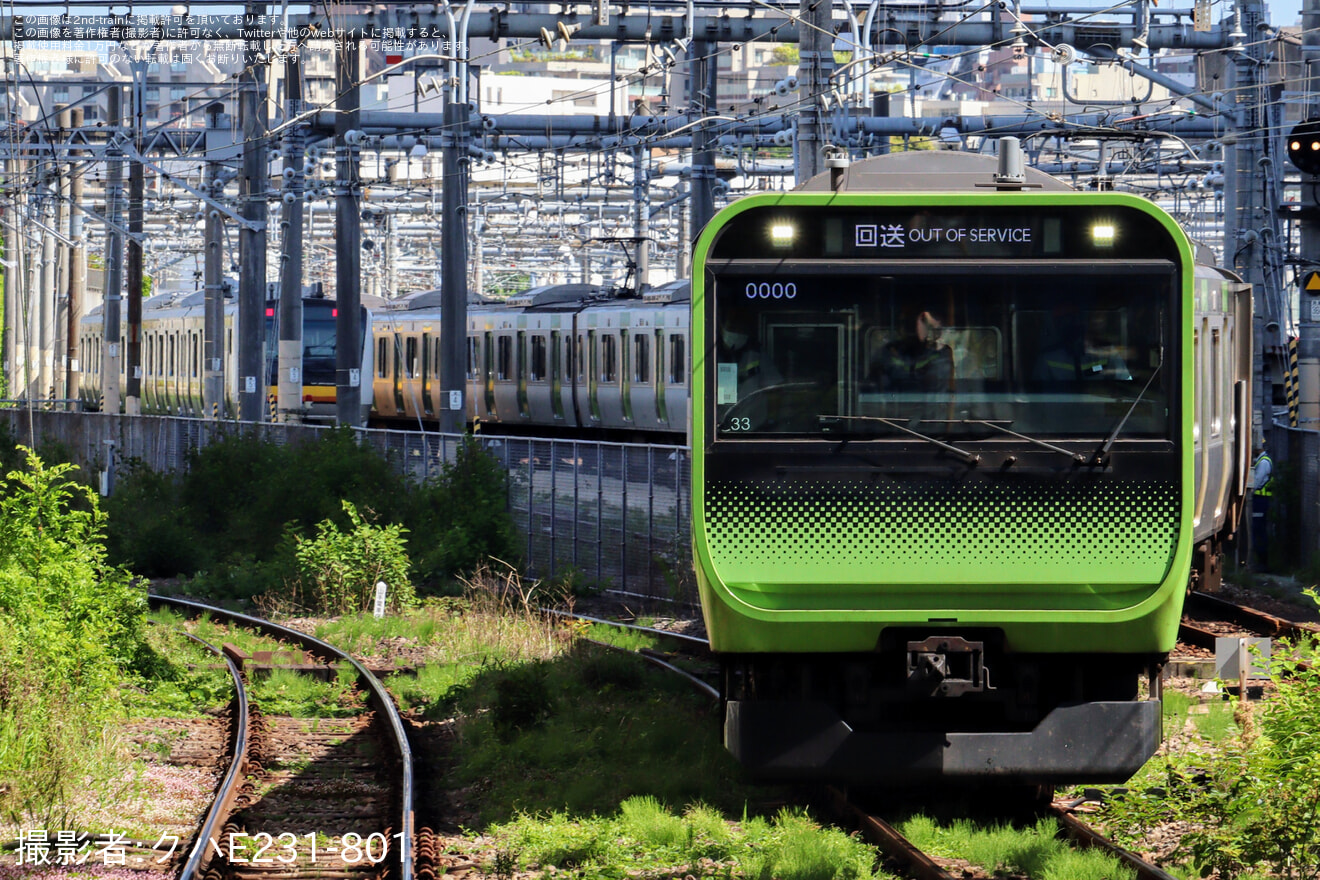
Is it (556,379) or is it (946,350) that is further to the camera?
(556,379)

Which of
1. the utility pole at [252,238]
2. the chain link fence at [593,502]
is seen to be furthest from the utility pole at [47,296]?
the chain link fence at [593,502]

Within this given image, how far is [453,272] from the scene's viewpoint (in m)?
25.5

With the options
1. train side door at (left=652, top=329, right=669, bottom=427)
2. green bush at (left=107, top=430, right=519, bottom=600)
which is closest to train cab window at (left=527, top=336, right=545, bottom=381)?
train side door at (left=652, top=329, right=669, bottom=427)

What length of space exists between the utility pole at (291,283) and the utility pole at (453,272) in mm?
3820

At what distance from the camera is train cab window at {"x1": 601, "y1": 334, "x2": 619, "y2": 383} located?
29.9 metres

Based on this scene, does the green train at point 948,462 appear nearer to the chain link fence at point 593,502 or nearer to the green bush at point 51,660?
the green bush at point 51,660

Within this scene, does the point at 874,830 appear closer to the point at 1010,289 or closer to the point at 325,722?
the point at 1010,289

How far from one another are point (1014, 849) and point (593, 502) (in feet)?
44.4

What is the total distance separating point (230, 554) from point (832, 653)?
19099 millimetres

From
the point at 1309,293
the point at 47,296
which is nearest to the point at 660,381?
the point at 1309,293

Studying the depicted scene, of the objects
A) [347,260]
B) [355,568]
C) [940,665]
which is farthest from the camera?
[347,260]

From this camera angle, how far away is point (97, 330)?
Result: 55375 millimetres

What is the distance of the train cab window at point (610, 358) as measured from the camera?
98.0ft

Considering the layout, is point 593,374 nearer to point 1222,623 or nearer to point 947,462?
point 1222,623
